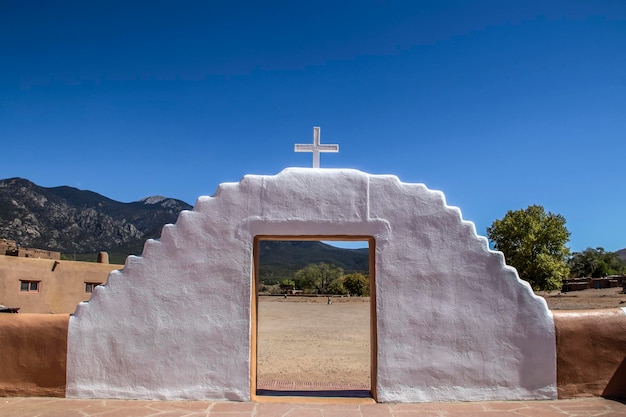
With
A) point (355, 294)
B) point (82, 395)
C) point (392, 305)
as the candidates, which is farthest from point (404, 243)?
point (355, 294)

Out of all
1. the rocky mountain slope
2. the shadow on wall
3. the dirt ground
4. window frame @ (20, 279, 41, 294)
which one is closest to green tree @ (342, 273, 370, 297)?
the dirt ground

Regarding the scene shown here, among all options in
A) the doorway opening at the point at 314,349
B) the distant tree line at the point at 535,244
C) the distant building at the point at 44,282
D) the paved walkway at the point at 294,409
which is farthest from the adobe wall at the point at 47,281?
the distant tree line at the point at 535,244

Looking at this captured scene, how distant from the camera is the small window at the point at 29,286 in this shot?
54.5ft

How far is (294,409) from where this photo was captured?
584 cm

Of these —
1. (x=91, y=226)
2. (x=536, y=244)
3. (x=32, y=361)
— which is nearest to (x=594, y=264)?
(x=536, y=244)

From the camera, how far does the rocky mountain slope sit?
208 feet

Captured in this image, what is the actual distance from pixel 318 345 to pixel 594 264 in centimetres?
5020

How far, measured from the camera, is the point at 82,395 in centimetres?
613

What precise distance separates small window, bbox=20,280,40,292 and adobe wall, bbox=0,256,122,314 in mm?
118

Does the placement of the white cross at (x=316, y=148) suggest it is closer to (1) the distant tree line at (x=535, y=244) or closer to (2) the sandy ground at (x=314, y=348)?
(2) the sandy ground at (x=314, y=348)

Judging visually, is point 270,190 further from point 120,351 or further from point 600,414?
point 600,414

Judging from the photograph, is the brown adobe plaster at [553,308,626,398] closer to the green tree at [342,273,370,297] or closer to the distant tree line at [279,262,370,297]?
the distant tree line at [279,262,370,297]

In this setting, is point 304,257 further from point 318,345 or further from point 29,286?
point 318,345

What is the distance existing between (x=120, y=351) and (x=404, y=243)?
3776 millimetres
